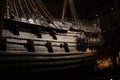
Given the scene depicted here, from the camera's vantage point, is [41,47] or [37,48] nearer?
[37,48]

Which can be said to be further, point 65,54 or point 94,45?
point 94,45

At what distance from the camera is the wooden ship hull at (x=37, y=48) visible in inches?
173

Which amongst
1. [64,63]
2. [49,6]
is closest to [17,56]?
[64,63]

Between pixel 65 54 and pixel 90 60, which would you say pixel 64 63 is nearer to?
pixel 65 54

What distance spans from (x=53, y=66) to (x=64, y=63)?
0.68 metres

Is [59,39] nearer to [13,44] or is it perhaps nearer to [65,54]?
[65,54]

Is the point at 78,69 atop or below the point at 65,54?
below

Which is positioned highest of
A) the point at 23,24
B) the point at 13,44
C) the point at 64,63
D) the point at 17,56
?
the point at 23,24

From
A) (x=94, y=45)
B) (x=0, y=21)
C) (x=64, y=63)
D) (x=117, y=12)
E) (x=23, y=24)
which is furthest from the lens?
(x=117, y=12)

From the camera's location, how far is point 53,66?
5.80m

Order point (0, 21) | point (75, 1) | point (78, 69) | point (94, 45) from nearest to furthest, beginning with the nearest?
point (0, 21) → point (78, 69) → point (94, 45) → point (75, 1)

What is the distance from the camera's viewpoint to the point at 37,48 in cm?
536

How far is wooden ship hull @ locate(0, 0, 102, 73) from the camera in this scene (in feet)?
14.5

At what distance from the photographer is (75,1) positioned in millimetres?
14859
